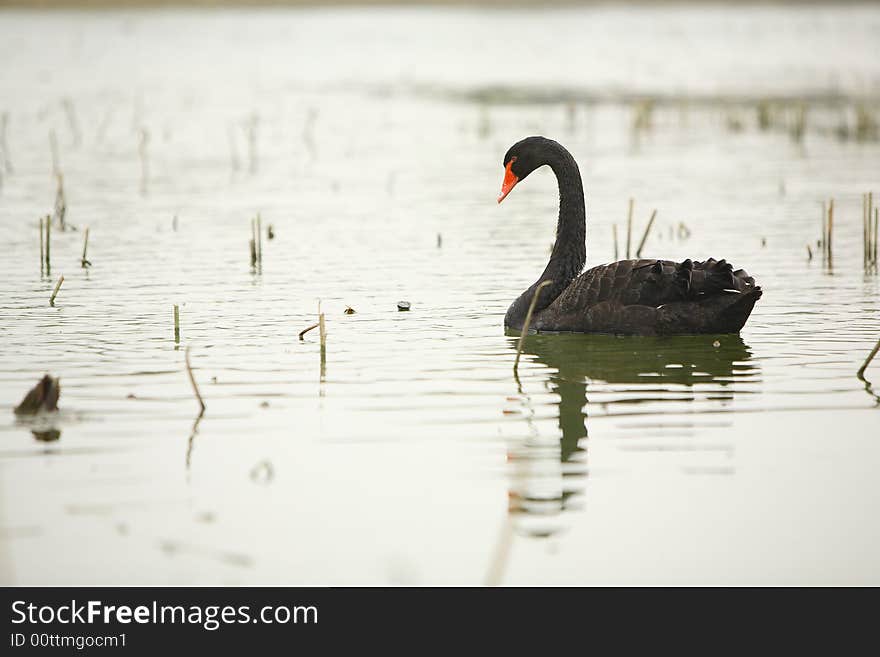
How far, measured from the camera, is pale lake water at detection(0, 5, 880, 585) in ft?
18.0

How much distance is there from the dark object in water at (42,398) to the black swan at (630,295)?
11.5 feet

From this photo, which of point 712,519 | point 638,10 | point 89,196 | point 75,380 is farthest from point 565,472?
point 638,10

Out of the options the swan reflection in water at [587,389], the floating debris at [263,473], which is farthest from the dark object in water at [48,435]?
the swan reflection in water at [587,389]

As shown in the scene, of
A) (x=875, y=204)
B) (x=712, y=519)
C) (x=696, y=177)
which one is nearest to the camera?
(x=712, y=519)

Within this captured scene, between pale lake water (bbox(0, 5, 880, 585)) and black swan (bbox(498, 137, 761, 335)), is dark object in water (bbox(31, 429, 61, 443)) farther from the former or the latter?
black swan (bbox(498, 137, 761, 335))

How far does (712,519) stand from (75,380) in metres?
3.94

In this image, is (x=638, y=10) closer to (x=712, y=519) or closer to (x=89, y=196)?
(x=89, y=196)

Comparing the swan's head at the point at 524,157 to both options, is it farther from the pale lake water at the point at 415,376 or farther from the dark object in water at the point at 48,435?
the dark object in water at the point at 48,435

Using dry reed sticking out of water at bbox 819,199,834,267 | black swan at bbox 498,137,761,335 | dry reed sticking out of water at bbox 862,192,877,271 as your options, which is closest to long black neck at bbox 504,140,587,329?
black swan at bbox 498,137,761,335

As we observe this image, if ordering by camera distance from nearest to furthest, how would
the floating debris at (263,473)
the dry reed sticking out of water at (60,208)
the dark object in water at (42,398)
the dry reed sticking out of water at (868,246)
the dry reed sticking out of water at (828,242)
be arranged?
the floating debris at (263,473) < the dark object in water at (42,398) < the dry reed sticking out of water at (828,242) < the dry reed sticking out of water at (868,246) < the dry reed sticking out of water at (60,208)

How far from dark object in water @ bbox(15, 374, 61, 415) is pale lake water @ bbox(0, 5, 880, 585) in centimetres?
10

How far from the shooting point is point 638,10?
109875 millimetres

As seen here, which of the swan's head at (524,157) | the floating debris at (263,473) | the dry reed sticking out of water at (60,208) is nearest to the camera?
the floating debris at (263,473)

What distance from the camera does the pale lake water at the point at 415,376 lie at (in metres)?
5.49
